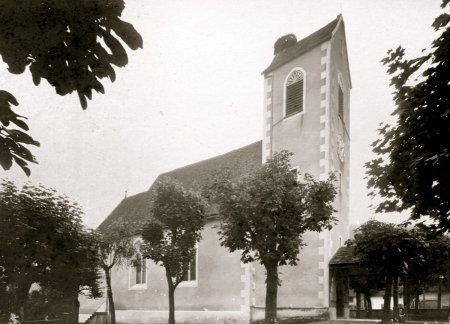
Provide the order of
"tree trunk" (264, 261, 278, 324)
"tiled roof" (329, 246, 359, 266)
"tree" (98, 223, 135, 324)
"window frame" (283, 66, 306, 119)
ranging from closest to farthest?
"tree trunk" (264, 261, 278, 324)
"tiled roof" (329, 246, 359, 266)
"window frame" (283, 66, 306, 119)
"tree" (98, 223, 135, 324)

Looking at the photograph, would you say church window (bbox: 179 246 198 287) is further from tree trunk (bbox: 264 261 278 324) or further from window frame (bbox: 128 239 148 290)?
tree trunk (bbox: 264 261 278 324)

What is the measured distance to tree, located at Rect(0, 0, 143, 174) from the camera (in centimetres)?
359

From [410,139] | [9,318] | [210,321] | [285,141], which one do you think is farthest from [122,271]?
[410,139]

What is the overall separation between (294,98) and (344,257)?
8.36m

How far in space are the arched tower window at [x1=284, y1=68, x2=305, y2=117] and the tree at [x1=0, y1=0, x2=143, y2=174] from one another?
808 inches

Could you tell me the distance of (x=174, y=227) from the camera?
22.1m

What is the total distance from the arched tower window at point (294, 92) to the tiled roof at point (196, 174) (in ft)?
11.8

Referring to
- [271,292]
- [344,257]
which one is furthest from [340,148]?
[271,292]

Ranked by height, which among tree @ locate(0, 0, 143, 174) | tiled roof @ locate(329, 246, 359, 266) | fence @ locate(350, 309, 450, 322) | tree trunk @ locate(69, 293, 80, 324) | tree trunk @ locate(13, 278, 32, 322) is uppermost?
tree @ locate(0, 0, 143, 174)

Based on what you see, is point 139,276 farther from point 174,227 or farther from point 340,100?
point 340,100

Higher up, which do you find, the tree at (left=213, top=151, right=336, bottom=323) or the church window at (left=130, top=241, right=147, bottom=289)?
the tree at (left=213, top=151, right=336, bottom=323)

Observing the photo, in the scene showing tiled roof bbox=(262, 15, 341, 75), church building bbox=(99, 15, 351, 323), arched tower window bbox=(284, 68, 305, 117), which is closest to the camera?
church building bbox=(99, 15, 351, 323)

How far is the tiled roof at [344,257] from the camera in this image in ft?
68.9

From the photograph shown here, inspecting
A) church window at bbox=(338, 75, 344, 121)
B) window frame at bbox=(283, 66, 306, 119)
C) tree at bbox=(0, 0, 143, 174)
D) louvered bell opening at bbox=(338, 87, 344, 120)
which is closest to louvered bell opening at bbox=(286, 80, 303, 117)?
window frame at bbox=(283, 66, 306, 119)
